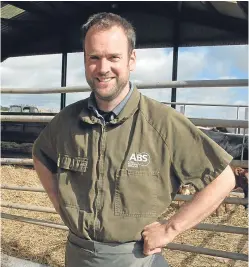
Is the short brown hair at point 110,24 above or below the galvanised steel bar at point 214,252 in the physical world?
above

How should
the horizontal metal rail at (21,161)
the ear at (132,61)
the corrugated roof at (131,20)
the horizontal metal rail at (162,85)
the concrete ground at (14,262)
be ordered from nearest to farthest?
the ear at (132,61) < the horizontal metal rail at (162,85) < the concrete ground at (14,262) < the horizontal metal rail at (21,161) < the corrugated roof at (131,20)

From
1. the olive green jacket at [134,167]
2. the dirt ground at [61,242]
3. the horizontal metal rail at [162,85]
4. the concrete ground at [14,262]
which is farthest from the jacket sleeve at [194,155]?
the dirt ground at [61,242]

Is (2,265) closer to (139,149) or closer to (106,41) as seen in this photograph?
(139,149)

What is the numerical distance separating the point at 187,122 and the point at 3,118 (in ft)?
6.46

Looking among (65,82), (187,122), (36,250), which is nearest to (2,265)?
Result: (36,250)

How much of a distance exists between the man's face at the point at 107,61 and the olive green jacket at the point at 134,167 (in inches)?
3.8

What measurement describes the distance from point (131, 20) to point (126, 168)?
41.2ft

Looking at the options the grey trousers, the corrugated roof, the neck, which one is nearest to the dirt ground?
the grey trousers

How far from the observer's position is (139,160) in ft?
5.11

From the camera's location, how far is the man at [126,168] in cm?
152

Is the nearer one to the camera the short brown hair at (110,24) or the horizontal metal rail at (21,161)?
the short brown hair at (110,24)

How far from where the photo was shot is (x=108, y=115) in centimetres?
163

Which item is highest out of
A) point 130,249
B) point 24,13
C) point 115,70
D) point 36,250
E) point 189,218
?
point 24,13

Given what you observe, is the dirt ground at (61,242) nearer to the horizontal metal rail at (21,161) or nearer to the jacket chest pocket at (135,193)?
the horizontal metal rail at (21,161)
